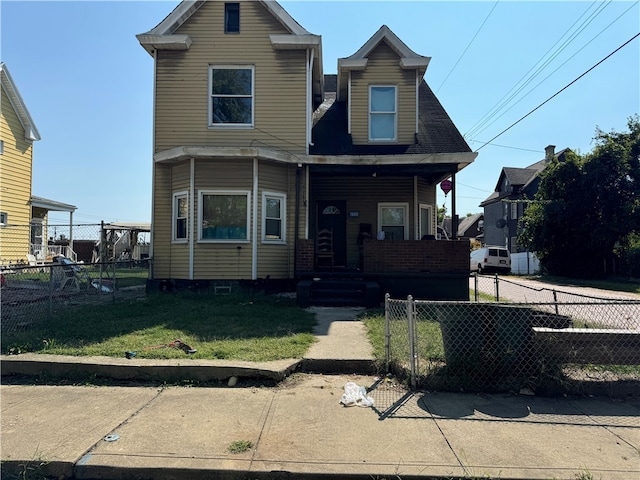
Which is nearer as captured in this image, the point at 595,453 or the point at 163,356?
the point at 595,453

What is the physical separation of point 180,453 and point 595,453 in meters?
3.37

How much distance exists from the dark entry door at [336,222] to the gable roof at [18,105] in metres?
14.0

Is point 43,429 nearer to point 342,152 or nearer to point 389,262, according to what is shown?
A: point 389,262

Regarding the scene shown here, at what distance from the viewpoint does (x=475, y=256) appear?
92.4 ft

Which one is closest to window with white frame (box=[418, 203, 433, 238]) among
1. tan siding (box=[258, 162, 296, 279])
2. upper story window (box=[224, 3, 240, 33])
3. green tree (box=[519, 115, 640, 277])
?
tan siding (box=[258, 162, 296, 279])

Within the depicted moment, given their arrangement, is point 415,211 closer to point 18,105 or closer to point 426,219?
point 426,219

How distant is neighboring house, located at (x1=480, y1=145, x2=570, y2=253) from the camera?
3900 cm

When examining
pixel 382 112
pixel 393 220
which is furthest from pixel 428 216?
pixel 382 112

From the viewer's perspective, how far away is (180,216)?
11539mm

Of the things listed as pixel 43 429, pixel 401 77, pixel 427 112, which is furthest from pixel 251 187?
pixel 43 429

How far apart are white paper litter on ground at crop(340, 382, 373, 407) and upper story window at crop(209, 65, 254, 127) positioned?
29.4 feet

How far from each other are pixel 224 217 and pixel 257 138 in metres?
2.44

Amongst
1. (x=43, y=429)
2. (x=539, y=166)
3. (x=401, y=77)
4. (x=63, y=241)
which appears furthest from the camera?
(x=539, y=166)

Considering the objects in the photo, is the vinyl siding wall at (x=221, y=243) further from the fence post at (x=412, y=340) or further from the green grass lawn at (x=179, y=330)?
the fence post at (x=412, y=340)
